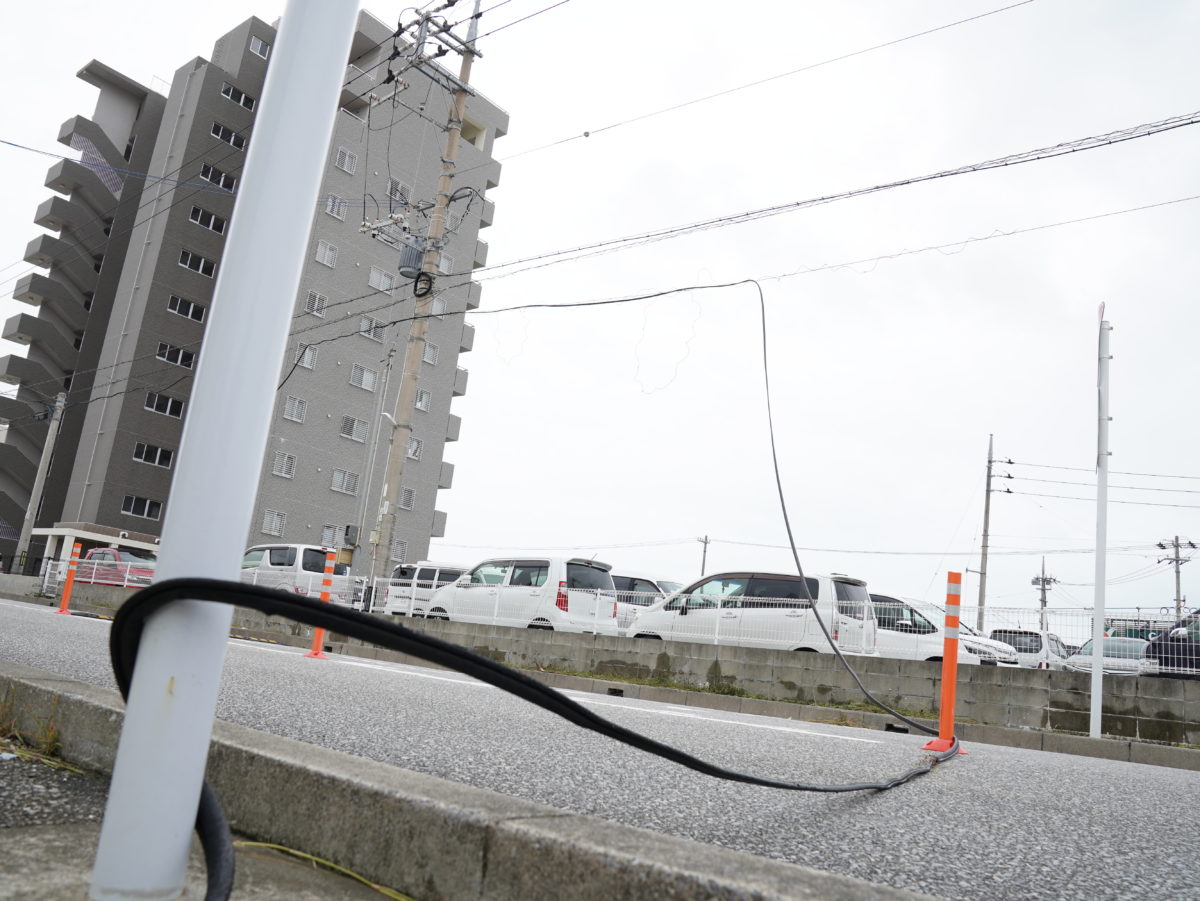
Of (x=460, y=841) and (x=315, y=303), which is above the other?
(x=315, y=303)

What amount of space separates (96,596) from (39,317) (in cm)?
2345

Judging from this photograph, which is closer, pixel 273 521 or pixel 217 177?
pixel 273 521

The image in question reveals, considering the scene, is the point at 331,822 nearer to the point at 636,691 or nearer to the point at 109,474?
the point at 636,691

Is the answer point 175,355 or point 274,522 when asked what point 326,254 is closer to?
point 175,355

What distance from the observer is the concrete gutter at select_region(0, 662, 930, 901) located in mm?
1359

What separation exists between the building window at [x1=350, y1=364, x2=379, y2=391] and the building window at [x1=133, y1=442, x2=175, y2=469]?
25.7ft

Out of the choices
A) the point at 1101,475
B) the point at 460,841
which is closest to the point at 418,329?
the point at 1101,475

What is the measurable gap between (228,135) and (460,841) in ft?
136

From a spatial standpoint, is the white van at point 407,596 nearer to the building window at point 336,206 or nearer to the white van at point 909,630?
the white van at point 909,630

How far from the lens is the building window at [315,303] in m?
35.3

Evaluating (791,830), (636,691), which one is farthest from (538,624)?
(791,830)

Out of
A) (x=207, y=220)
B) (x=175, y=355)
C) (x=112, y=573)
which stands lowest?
(x=112, y=573)

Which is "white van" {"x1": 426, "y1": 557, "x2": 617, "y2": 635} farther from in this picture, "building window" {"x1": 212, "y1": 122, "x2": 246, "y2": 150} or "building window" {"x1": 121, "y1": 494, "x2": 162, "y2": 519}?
"building window" {"x1": 212, "y1": 122, "x2": 246, "y2": 150}

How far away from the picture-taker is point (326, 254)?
120ft
